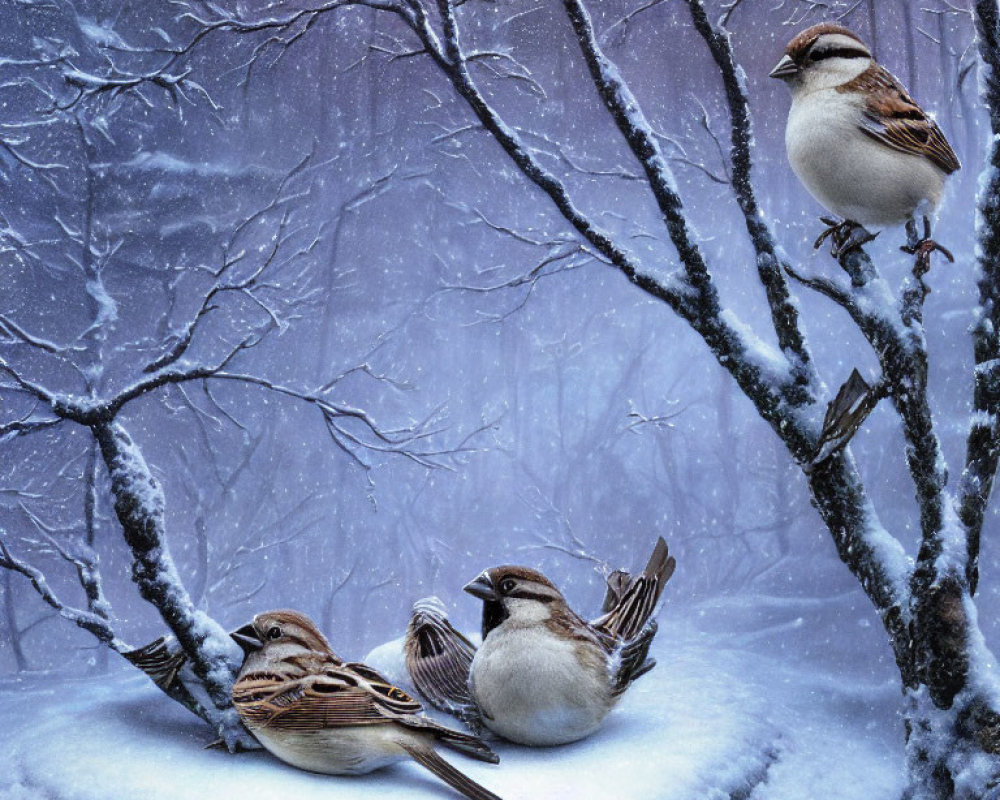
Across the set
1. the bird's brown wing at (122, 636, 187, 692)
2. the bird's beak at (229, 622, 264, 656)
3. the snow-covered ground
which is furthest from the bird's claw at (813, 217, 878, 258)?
the bird's brown wing at (122, 636, 187, 692)

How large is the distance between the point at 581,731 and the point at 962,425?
1.26m

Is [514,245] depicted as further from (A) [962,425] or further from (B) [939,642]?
(B) [939,642]

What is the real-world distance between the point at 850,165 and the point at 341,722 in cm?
112

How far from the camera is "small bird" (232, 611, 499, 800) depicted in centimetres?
165

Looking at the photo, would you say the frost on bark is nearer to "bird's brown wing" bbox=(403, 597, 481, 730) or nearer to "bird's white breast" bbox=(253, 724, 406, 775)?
"bird's brown wing" bbox=(403, 597, 481, 730)

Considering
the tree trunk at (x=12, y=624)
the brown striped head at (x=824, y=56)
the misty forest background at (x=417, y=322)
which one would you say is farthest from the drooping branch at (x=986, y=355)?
the tree trunk at (x=12, y=624)

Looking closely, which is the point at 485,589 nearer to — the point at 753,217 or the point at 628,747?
the point at 628,747

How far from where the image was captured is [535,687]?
1.75m

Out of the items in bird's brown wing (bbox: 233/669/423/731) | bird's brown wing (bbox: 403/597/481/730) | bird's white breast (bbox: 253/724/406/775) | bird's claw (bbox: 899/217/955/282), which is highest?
bird's claw (bbox: 899/217/955/282)

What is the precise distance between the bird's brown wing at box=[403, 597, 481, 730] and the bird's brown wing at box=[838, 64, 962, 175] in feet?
3.68

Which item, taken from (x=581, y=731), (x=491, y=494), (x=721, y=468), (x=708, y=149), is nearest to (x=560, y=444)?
(x=491, y=494)

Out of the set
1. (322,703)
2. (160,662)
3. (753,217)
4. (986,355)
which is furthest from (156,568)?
(986,355)

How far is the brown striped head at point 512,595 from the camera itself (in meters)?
1.81

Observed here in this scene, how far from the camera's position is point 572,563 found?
285 centimetres
